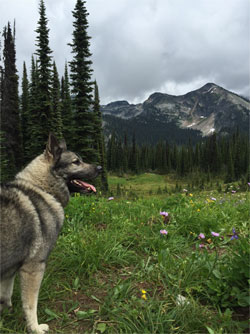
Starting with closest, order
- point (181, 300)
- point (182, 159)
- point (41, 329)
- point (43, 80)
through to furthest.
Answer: point (41, 329) < point (181, 300) < point (43, 80) < point (182, 159)

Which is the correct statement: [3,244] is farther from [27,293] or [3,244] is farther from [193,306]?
[193,306]

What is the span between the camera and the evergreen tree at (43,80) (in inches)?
1030

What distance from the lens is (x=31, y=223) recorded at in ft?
8.39

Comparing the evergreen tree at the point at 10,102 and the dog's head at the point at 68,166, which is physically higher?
the evergreen tree at the point at 10,102

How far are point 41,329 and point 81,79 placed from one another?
23.3 metres

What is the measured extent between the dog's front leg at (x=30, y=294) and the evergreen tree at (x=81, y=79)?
63.7 ft

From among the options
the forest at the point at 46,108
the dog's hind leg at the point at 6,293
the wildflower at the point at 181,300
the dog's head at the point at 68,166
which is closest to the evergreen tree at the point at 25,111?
the forest at the point at 46,108

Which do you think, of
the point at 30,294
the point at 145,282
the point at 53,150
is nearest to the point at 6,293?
the point at 30,294

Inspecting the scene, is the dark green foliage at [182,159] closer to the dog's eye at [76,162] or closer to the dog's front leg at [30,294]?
the dog's eye at [76,162]

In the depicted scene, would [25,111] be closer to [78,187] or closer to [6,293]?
[78,187]

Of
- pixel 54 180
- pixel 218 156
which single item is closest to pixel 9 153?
pixel 54 180

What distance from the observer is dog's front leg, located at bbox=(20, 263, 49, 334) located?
248 cm

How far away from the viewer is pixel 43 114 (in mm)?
26359

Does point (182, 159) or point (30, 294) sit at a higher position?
point (182, 159)
